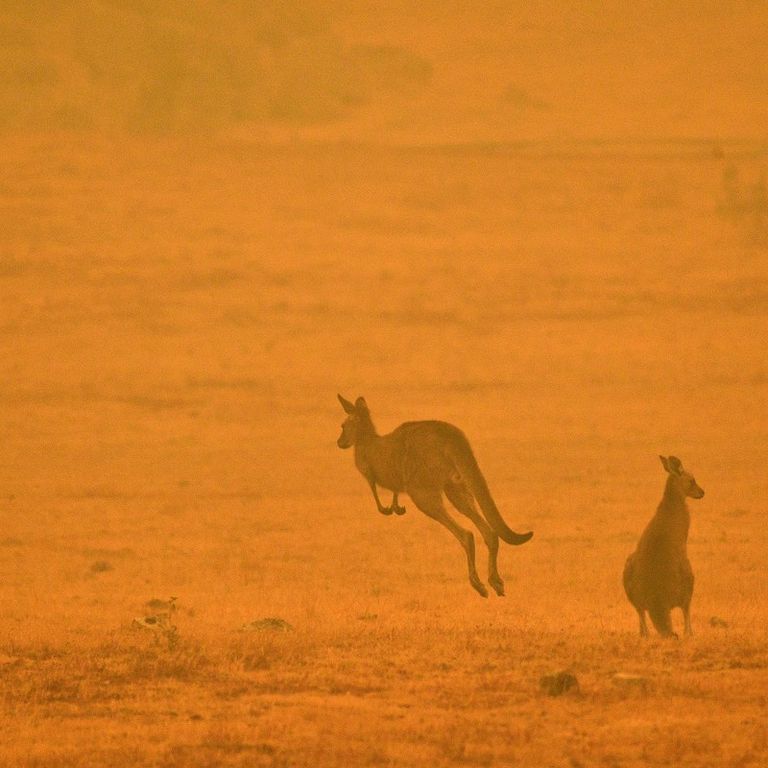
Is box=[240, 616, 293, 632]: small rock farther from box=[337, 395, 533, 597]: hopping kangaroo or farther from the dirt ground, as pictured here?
box=[337, 395, 533, 597]: hopping kangaroo

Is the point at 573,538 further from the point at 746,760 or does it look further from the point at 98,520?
the point at 746,760

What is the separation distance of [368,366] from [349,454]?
26.6 ft

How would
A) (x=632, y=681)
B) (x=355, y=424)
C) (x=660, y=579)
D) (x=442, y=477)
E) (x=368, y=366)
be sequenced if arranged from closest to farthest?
(x=632, y=681), (x=660, y=579), (x=442, y=477), (x=355, y=424), (x=368, y=366)

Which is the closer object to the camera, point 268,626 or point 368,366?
point 268,626

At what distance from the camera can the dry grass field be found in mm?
10242

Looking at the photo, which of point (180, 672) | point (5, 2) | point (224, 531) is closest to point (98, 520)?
point (224, 531)

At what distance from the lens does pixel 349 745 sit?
9.12 m

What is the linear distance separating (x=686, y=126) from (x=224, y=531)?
44759mm

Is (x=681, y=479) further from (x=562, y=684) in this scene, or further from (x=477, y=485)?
(x=562, y=684)

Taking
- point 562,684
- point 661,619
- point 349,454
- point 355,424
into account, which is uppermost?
point 349,454

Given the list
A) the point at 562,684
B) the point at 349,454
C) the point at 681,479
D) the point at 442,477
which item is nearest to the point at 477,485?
the point at 442,477

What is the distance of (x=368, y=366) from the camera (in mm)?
38719

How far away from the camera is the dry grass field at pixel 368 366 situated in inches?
403

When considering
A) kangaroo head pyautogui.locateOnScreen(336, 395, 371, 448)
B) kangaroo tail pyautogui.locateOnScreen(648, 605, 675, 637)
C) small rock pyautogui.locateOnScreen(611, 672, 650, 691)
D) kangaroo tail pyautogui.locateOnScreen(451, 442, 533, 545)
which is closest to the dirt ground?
small rock pyautogui.locateOnScreen(611, 672, 650, 691)
